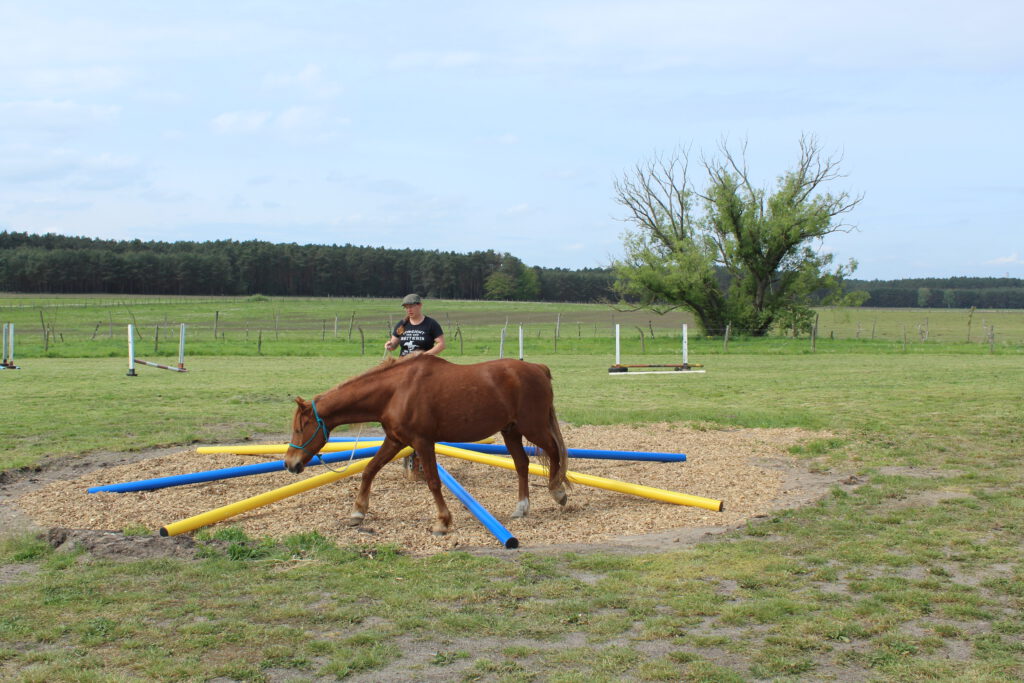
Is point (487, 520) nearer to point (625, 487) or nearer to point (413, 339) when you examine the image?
point (625, 487)

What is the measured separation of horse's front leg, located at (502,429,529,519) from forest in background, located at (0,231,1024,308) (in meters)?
101

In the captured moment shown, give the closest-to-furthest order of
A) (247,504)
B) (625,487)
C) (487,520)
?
(487,520) → (247,504) → (625,487)

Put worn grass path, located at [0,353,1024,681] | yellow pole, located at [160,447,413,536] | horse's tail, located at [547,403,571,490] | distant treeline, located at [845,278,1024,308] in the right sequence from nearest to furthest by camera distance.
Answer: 1. worn grass path, located at [0,353,1024,681]
2. yellow pole, located at [160,447,413,536]
3. horse's tail, located at [547,403,571,490]
4. distant treeline, located at [845,278,1024,308]

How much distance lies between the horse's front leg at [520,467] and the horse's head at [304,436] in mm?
1728

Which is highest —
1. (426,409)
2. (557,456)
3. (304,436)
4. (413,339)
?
(413,339)

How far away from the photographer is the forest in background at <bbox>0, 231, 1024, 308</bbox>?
104 meters

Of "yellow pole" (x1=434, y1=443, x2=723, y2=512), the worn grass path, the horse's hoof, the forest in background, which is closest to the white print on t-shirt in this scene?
"yellow pole" (x1=434, y1=443, x2=723, y2=512)

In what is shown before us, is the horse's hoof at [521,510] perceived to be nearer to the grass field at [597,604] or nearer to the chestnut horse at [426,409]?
the chestnut horse at [426,409]

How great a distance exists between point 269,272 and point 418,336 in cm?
11430

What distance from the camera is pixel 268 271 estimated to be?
11662 cm

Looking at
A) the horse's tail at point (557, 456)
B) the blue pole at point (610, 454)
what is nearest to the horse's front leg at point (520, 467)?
the horse's tail at point (557, 456)

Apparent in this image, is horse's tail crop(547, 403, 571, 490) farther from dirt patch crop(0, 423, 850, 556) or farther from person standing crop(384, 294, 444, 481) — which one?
person standing crop(384, 294, 444, 481)

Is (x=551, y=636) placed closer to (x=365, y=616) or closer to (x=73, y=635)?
(x=365, y=616)

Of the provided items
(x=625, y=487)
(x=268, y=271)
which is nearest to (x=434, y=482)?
(x=625, y=487)
